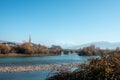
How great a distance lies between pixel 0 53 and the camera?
94000 mm

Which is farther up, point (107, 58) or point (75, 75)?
point (107, 58)

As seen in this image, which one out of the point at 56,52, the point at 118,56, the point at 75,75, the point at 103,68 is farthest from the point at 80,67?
the point at 56,52

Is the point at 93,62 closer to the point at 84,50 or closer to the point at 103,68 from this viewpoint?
the point at 103,68

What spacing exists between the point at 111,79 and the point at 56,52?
368ft

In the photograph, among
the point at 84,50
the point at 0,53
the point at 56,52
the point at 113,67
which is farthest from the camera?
the point at 56,52

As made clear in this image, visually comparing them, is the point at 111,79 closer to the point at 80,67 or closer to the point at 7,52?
the point at 80,67

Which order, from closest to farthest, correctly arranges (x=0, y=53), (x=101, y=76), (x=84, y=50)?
(x=101, y=76) → (x=0, y=53) → (x=84, y=50)

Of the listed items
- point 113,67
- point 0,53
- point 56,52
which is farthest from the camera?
point 56,52

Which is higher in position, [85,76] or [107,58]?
[107,58]

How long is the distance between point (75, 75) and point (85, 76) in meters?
0.37

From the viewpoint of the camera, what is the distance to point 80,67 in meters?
8.62

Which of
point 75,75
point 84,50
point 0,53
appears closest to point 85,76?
point 75,75

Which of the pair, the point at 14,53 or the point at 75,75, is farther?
the point at 14,53

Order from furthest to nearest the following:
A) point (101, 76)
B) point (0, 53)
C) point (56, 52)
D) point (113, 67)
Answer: point (56, 52) < point (0, 53) < point (113, 67) < point (101, 76)
